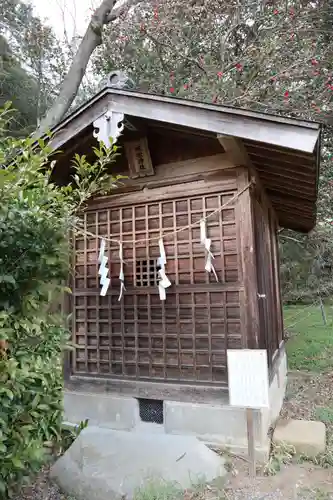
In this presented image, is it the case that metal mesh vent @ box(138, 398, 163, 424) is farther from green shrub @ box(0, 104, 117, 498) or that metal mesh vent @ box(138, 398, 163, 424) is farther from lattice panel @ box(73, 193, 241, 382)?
green shrub @ box(0, 104, 117, 498)

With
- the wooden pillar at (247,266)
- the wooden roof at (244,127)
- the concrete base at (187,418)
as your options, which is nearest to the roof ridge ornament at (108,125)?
the wooden roof at (244,127)

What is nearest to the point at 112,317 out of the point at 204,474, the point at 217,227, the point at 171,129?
the point at 217,227

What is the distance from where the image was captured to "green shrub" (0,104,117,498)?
2168 millimetres

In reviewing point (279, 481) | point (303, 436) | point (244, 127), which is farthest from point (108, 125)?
point (303, 436)

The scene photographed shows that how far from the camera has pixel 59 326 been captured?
2.63 m

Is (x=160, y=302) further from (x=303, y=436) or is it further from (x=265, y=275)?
(x=303, y=436)

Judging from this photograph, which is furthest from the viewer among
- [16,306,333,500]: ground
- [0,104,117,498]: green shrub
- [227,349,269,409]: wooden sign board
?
[227,349,269,409]: wooden sign board

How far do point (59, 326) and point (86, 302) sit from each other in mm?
2882

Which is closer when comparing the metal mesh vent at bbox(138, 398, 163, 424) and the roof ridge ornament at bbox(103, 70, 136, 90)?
the roof ridge ornament at bbox(103, 70, 136, 90)

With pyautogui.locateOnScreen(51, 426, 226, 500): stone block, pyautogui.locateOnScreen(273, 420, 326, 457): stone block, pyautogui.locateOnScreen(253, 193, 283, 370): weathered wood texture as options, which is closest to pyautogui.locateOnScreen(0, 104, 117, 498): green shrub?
pyautogui.locateOnScreen(51, 426, 226, 500): stone block

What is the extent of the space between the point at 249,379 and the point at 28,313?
2.41 metres

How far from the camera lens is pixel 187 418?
4.53 metres

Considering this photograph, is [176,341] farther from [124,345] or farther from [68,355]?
[68,355]

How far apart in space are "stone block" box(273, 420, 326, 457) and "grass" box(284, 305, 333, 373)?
444cm
